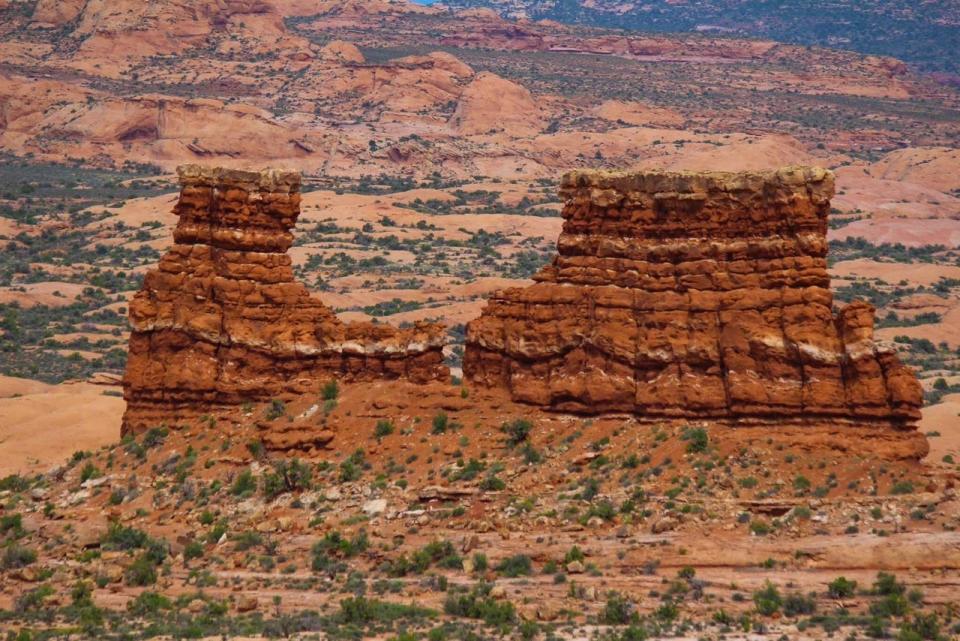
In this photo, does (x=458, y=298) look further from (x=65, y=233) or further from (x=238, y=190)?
(x=238, y=190)

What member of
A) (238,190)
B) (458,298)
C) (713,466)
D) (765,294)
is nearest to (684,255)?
(765,294)

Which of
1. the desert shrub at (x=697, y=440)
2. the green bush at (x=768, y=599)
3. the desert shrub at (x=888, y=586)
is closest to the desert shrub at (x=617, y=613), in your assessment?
the green bush at (x=768, y=599)

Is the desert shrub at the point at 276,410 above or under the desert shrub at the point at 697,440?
under

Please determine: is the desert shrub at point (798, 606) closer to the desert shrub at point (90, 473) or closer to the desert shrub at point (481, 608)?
the desert shrub at point (481, 608)

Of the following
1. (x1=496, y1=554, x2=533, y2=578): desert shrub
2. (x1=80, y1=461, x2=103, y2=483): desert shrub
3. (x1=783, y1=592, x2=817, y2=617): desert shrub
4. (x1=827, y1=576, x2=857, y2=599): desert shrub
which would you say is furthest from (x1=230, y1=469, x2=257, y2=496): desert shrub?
(x1=827, y1=576, x2=857, y2=599): desert shrub

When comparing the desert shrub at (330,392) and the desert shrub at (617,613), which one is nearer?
the desert shrub at (617,613)

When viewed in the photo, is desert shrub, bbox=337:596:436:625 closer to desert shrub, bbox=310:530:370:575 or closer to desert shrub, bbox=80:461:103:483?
desert shrub, bbox=310:530:370:575

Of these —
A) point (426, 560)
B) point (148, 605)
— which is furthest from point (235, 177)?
point (148, 605)

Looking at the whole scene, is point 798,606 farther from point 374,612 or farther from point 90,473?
point 90,473
